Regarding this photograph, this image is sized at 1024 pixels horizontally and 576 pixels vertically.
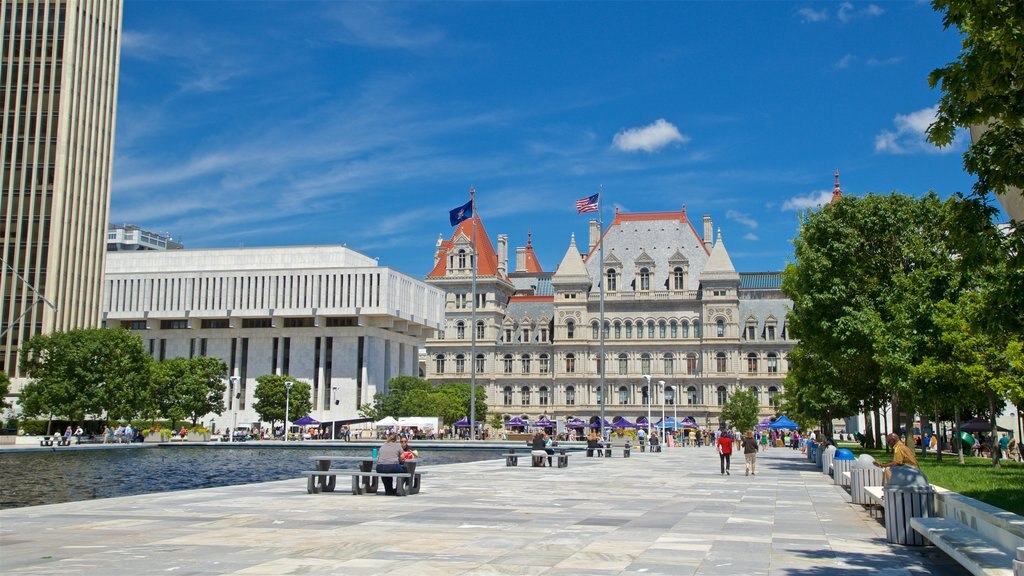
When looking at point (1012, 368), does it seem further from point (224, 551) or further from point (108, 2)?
point (108, 2)

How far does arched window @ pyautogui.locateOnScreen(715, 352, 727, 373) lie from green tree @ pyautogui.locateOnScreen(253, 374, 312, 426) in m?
48.7

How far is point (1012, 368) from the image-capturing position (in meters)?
31.3

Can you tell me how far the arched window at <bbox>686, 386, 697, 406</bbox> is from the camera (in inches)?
4281

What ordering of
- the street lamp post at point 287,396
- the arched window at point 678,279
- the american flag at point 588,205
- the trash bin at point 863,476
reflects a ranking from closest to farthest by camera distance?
the trash bin at point 863,476 < the american flag at point 588,205 < the street lamp post at point 287,396 < the arched window at point 678,279

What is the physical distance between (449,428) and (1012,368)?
219 feet

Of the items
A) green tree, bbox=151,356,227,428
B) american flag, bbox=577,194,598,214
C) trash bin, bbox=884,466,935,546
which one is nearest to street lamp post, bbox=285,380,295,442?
green tree, bbox=151,356,227,428

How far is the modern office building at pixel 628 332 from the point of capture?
10819cm

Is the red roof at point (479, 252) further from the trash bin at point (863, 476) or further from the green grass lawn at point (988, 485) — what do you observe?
the trash bin at point (863, 476)

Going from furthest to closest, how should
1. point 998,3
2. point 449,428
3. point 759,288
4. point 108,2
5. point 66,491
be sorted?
1. point 759,288
2. point 108,2
3. point 449,428
4. point 66,491
5. point 998,3

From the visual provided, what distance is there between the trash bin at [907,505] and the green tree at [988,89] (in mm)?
4951

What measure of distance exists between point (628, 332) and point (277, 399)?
43.5 m

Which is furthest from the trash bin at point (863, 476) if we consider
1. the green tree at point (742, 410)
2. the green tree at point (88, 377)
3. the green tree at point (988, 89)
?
the green tree at point (742, 410)

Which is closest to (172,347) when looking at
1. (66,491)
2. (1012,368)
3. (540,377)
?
(540,377)

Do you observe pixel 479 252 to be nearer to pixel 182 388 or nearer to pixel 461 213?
pixel 182 388
